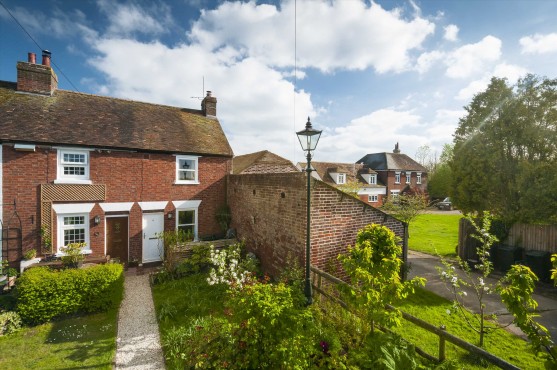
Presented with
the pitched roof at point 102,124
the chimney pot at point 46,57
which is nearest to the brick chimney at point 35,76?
the chimney pot at point 46,57

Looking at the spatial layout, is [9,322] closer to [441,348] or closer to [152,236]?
[152,236]

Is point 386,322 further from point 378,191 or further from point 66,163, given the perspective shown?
point 378,191

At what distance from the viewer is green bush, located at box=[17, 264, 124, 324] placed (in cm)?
719

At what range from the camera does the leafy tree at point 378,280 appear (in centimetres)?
452

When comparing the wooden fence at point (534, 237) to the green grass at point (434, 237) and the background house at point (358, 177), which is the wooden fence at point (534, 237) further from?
the background house at point (358, 177)

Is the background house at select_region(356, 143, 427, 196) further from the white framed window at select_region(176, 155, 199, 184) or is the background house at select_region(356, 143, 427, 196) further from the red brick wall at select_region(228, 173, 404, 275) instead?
the white framed window at select_region(176, 155, 199, 184)

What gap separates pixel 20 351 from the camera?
6.08 meters

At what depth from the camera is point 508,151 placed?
12.0 metres

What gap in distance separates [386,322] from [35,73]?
56.3 feet

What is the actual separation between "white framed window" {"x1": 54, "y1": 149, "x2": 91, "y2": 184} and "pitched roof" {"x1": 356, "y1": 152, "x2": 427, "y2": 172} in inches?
1482

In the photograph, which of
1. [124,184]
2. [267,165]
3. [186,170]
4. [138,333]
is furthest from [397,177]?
[138,333]

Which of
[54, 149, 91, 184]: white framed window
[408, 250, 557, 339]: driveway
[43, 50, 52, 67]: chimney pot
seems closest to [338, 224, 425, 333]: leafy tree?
[408, 250, 557, 339]: driveway

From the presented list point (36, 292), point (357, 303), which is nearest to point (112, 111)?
point (36, 292)

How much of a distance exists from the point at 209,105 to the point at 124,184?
7606 mm
